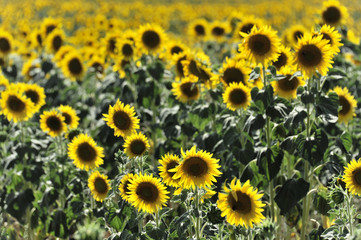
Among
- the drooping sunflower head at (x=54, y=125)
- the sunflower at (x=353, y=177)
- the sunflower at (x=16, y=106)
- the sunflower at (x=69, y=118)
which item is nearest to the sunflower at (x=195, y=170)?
the sunflower at (x=353, y=177)

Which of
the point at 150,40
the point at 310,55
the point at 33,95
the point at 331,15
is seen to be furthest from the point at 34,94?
the point at 331,15

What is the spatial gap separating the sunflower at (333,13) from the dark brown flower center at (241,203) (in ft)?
8.94

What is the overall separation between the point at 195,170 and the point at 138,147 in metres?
0.41

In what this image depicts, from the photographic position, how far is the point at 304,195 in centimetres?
310

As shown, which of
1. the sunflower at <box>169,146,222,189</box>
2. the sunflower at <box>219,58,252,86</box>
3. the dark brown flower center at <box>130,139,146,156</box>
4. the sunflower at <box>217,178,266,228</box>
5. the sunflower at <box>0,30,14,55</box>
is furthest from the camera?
the sunflower at <box>0,30,14,55</box>

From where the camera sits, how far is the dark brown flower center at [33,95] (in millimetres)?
4258

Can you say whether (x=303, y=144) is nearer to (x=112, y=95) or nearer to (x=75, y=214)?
(x=75, y=214)

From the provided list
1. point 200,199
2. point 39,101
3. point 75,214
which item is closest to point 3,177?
point 39,101

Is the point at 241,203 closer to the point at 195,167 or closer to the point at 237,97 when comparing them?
the point at 195,167

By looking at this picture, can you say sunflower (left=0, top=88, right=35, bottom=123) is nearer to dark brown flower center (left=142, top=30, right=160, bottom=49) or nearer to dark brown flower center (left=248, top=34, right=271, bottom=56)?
dark brown flower center (left=142, top=30, right=160, bottom=49)

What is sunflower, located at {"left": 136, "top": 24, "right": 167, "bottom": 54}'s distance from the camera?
4.66 m

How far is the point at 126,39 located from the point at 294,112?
7.17ft

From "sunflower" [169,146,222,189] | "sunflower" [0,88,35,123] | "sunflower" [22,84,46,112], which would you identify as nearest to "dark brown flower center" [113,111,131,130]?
"sunflower" [169,146,222,189]

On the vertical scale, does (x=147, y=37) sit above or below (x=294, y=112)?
above
